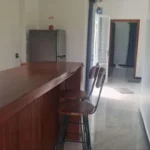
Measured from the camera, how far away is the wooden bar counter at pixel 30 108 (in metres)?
1.06

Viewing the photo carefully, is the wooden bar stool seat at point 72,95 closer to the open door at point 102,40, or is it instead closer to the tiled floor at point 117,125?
the tiled floor at point 117,125

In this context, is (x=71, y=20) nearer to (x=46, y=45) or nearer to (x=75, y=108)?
(x=46, y=45)

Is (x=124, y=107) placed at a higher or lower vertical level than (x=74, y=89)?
lower

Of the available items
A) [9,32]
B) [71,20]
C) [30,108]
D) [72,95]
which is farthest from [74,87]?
[71,20]

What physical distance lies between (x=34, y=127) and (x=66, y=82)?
121 centimetres

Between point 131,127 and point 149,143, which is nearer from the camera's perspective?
point 149,143

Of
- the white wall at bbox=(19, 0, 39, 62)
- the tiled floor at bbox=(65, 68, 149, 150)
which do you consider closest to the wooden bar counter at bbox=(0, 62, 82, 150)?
the tiled floor at bbox=(65, 68, 149, 150)

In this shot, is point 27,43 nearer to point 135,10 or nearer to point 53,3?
point 53,3

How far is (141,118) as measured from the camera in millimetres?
4066

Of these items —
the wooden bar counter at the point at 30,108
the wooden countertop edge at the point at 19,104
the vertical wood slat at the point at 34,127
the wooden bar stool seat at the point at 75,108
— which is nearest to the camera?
the wooden countertop edge at the point at 19,104

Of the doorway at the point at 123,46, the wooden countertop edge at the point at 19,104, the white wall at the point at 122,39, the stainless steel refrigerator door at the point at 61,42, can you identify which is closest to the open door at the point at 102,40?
the stainless steel refrigerator door at the point at 61,42

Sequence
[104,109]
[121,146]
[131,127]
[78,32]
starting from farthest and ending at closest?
[78,32], [104,109], [131,127], [121,146]

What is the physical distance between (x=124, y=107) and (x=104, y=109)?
481 mm

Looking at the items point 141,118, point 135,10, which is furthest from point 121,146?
point 135,10
